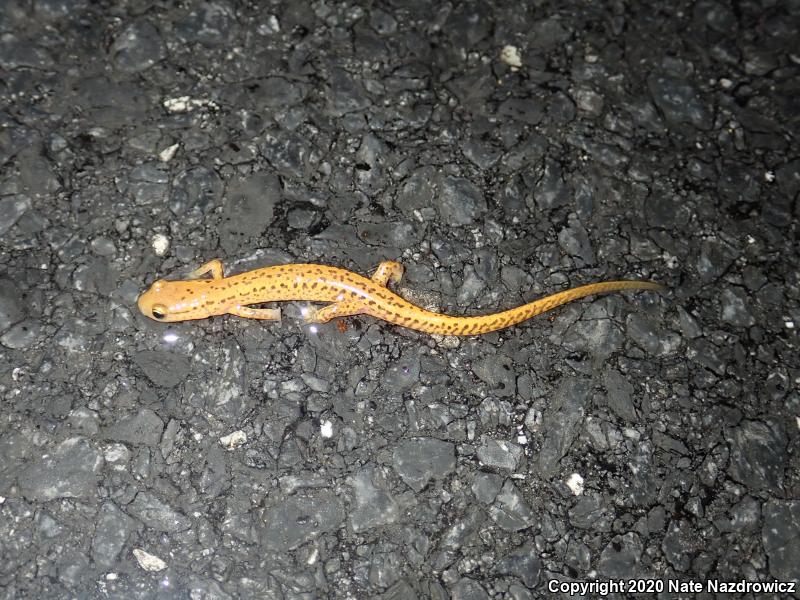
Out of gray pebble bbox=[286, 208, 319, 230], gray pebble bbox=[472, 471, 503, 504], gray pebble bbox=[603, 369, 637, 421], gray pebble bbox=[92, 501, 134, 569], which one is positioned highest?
gray pebble bbox=[286, 208, 319, 230]

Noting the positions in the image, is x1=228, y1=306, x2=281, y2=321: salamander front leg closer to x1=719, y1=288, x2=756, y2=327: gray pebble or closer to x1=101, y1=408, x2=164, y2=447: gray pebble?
x1=101, y1=408, x2=164, y2=447: gray pebble

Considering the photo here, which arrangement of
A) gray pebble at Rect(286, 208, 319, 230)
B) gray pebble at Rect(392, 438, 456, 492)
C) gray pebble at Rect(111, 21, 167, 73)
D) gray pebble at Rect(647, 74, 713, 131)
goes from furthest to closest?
1. gray pebble at Rect(647, 74, 713, 131)
2. gray pebble at Rect(111, 21, 167, 73)
3. gray pebble at Rect(286, 208, 319, 230)
4. gray pebble at Rect(392, 438, 456, 492)

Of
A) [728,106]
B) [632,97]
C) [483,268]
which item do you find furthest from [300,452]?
[728,106]

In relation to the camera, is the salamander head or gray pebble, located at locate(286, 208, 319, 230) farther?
gray pebble, located at locate(286, 208, 319, 230)

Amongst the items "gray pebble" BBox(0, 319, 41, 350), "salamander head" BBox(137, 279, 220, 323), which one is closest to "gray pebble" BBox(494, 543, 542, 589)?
"salamander head" BBox(137, 279, 220, 323)

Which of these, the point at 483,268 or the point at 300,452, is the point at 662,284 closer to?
the point at 483,268

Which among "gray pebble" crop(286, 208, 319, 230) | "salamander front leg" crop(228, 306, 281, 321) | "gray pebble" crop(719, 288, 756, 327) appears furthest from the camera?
"gray pebble" crop(286, 208, 319, 230)

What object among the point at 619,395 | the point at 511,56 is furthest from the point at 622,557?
the point at 511,56

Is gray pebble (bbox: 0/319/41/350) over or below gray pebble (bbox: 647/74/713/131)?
below
